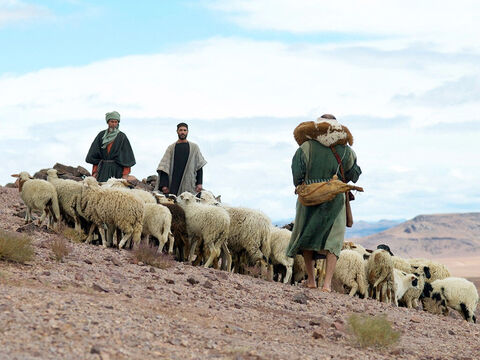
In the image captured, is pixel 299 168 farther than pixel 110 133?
No

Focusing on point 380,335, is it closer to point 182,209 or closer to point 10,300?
point 10,300

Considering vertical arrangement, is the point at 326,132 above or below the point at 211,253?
above

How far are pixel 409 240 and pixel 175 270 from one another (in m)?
105

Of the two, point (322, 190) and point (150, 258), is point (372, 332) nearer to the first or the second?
point (322, 190)

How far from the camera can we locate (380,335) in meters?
8.17

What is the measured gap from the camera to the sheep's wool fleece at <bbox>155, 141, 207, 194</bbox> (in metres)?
14.7

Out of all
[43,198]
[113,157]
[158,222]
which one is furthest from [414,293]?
[43,198]

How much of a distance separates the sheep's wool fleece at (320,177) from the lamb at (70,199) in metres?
3.42

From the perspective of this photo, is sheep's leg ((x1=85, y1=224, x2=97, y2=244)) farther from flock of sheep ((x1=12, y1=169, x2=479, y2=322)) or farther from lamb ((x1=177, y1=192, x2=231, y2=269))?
lamb ((x1=177, y1=192, x2=231, y2=269))

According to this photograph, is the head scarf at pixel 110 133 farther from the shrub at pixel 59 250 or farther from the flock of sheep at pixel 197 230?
the shrub at pixel 59 250

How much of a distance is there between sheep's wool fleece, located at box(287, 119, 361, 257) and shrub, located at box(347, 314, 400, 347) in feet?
9.11

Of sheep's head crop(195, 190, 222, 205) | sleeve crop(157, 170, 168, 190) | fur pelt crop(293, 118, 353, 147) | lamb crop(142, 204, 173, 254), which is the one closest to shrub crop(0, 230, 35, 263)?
lamb crop(142, 204, 173, 254)

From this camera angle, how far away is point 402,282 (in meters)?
14.5

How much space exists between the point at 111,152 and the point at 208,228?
376 centimetres
